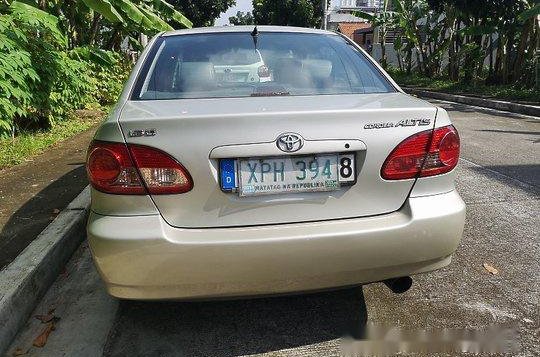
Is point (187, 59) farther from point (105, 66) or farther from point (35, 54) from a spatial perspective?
point (105, 66)

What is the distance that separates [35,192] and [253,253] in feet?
10.4

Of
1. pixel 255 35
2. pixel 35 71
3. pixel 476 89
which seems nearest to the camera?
pixel 255 35

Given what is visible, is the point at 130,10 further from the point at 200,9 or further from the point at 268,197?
the point at 200,9

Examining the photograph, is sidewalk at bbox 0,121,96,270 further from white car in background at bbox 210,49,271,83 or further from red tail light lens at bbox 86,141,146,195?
white car in background at bbox 210,49,271,83

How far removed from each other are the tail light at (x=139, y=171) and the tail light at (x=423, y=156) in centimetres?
87

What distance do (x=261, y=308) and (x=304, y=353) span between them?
0.45 metres

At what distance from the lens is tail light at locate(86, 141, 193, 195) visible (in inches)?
75.7

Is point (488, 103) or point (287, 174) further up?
point (287, 174)

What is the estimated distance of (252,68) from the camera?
2.76 metres

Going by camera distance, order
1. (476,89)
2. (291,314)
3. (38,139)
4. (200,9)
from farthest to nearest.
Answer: (200,9) < (476,89) < (38,139) < (291,314)

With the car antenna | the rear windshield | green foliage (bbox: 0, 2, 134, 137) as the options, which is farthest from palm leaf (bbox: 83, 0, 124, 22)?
the car antenna

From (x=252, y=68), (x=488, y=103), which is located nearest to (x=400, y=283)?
(x=252, y=68)

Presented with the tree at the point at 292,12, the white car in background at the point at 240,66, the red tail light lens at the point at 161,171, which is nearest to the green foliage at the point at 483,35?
the white car in background at the point at 240,66

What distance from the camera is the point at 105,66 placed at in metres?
9.20
